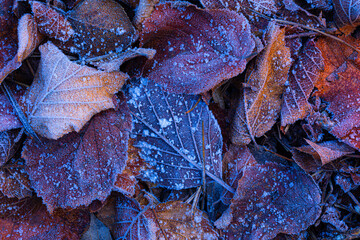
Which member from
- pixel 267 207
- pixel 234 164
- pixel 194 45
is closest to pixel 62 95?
pixel 194 45

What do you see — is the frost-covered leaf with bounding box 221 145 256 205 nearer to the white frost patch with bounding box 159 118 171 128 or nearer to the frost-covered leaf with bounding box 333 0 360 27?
the white frost patch with bounding box 159 118 171 128

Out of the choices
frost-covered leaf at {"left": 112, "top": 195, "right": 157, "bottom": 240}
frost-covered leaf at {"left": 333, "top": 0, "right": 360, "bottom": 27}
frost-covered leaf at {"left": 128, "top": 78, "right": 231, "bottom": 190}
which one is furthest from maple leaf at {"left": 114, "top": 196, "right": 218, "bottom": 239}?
frost-covered leaf at {"left": 333, "top": 0, "right": 360, "bottom": 27}

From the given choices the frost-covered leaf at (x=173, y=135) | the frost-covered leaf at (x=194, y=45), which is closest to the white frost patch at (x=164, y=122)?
the frost-covered leaf at (x=173, y=135)

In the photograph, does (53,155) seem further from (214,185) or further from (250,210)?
(250,210)

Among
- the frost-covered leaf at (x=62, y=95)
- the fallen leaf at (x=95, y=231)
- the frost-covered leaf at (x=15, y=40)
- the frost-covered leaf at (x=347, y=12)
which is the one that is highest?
the frost-covered leaf at (x=347, y=12)

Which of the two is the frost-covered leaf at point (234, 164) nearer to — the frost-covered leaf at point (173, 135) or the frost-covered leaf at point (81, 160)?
the frost-covered leaf at point (173, 135)

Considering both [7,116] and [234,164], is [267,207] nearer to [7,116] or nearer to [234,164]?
[234,164]

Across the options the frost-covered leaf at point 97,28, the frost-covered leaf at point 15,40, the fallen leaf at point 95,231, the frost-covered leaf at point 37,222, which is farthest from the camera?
the fallen leaf at point 95,231

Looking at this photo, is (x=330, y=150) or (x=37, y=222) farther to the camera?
(x=37, y=222)
